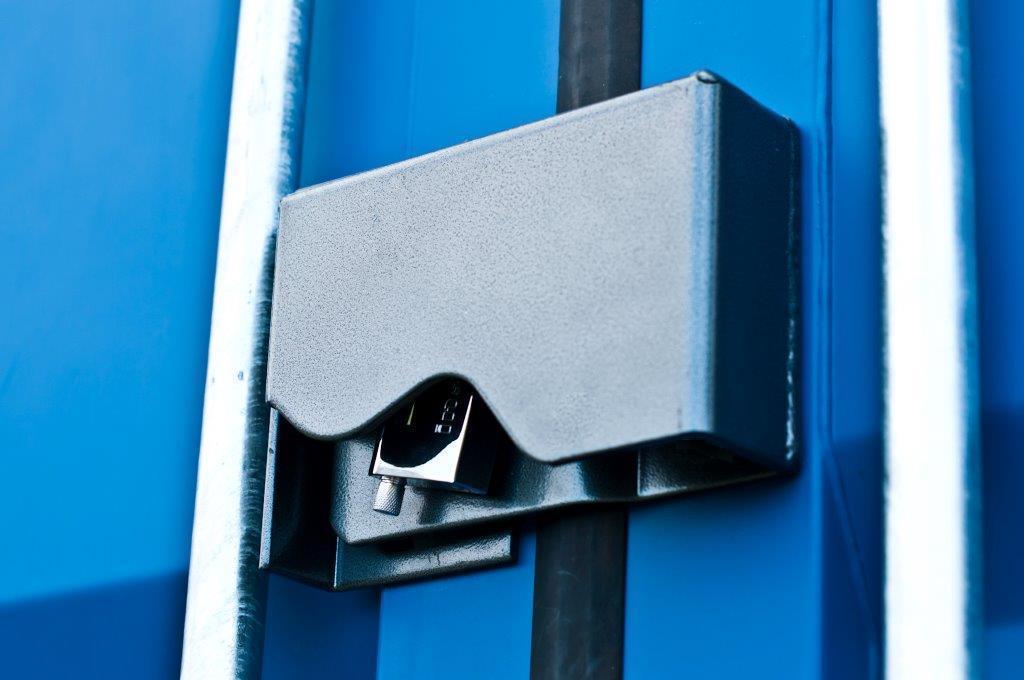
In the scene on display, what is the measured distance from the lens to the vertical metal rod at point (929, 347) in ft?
2.29

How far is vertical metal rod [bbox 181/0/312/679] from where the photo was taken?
879 millimetres

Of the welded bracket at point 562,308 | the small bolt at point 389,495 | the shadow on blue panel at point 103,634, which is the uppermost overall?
the welded bracket at point 562,308

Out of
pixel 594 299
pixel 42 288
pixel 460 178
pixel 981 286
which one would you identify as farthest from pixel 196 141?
pixel 981 286

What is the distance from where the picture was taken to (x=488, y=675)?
0.90 metres

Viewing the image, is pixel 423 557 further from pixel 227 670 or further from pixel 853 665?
pixel 853 665

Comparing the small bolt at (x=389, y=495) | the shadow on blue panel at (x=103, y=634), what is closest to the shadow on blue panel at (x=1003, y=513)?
the small bolt at (x=389, y=495)

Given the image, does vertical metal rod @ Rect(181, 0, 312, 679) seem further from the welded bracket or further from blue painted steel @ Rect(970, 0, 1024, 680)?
blue painted steel @ Rect(970, 0, 1024, 680)

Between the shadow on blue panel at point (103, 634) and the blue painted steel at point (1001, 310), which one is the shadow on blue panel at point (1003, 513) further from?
the shadow on blue panel at point (103, 634)

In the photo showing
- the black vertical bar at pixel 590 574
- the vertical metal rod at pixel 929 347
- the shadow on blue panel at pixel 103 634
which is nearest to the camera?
the vertical metal rod at pixel 929 347

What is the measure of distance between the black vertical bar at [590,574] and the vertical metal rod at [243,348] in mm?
153

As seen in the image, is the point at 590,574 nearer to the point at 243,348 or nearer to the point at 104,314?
the point at 243,348

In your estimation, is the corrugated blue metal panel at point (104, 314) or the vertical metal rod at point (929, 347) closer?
the vertical metal rod at point (929, 347)

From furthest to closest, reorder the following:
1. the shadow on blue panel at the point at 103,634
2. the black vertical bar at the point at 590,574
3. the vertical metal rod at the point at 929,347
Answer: the shadow on blue panel at the point at 103,634
the black vertical bar at the point at 590,574
the vertical metal rod at the point at 929,347

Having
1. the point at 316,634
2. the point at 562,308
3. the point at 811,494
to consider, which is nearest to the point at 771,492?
the point at 811,494
